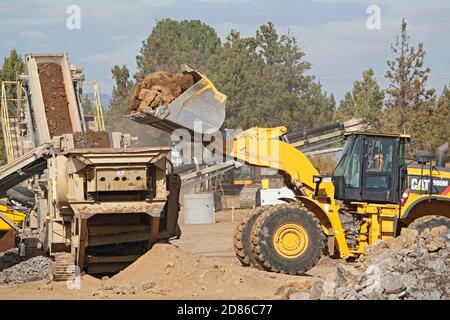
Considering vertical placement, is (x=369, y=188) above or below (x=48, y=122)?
below

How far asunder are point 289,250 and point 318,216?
3.08 feet

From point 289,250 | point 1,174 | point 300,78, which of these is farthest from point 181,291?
point 300,78

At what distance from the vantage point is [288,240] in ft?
50.8

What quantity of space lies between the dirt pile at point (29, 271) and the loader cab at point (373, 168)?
217 inches

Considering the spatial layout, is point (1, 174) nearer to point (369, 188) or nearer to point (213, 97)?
point (213, 97)

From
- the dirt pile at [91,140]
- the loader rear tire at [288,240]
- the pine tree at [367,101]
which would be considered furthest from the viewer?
the pine tree at [367,101]

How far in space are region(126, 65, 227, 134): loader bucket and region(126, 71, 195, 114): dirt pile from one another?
0.12m

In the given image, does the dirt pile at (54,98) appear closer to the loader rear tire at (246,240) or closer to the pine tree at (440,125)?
the loader rear tire at (246,240)

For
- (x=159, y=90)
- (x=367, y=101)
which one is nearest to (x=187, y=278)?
(x=159, y=90)

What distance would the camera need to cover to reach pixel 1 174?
758 inches

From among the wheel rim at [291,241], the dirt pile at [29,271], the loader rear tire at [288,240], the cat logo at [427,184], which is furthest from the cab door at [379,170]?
the dirt pile at [29,271]

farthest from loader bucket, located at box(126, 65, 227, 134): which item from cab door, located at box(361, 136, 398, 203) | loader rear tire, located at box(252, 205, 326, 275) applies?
cab door, located at box(361, 136, 398, 203)

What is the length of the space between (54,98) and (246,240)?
20.8ft

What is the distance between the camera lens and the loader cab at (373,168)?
16.1 metres
